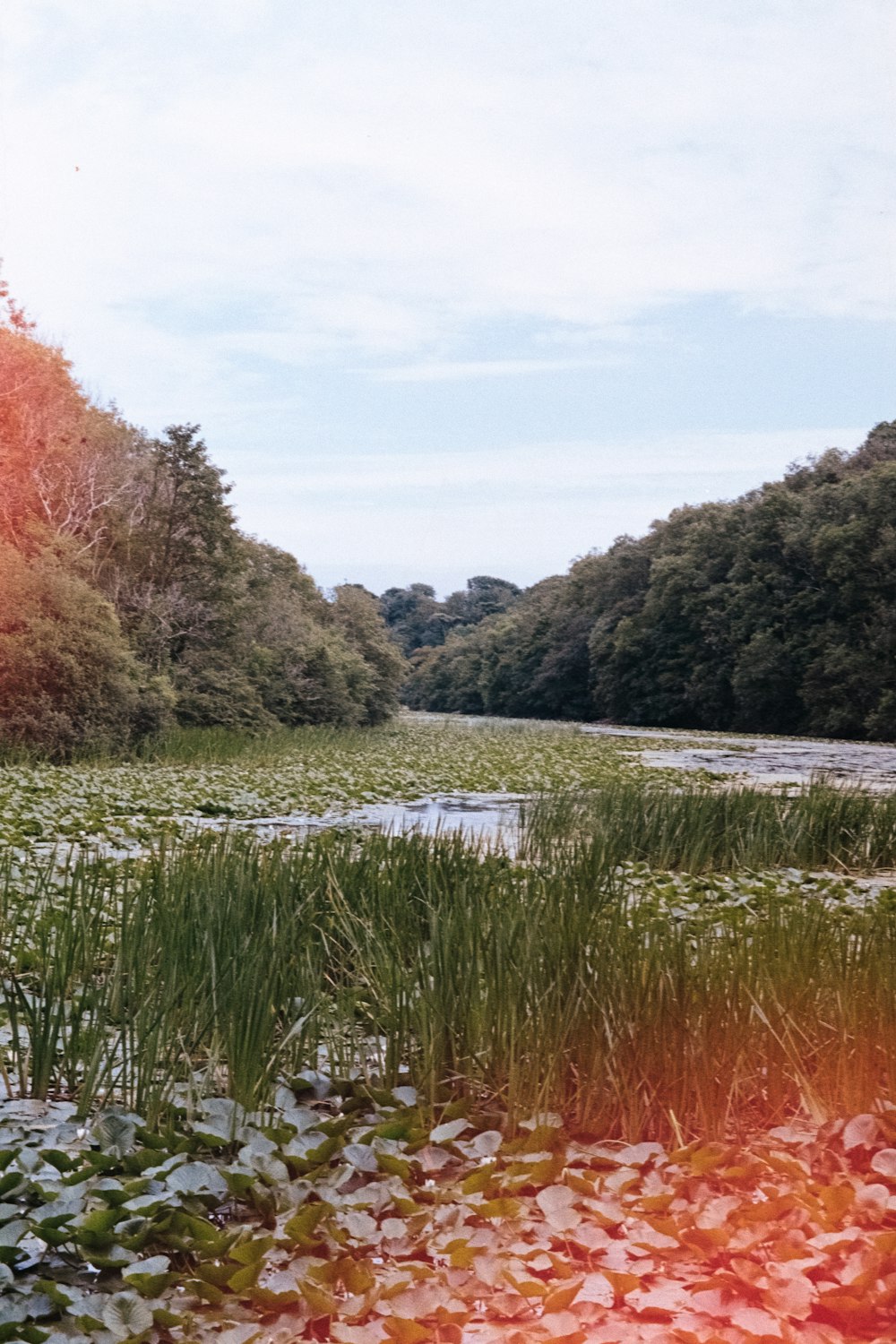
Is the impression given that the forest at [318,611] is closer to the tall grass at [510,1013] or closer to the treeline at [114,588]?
the treeline at [114,588]

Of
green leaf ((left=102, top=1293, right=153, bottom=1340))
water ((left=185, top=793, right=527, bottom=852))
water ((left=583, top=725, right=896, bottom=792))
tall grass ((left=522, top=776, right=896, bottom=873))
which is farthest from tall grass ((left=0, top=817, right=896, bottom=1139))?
water ((left=583, top=725, right=896, bottom=792))

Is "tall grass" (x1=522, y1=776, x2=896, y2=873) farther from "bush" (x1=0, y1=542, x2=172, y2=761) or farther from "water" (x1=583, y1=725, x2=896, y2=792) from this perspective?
"bush" (x1=0, y1=542, x2=172, y2=761)

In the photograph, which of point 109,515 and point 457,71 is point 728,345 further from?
point 109,515

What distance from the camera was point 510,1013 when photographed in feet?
9.86

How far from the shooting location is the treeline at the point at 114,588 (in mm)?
15453

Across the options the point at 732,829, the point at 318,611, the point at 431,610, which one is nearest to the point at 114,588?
the point at 318,611

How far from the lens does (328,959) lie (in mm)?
4141

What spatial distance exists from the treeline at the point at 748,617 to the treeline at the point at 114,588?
13.7 m

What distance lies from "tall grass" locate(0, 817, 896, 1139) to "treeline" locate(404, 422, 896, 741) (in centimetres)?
2663

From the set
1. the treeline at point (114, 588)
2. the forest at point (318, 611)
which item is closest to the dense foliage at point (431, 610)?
the forest at point (318, 611)

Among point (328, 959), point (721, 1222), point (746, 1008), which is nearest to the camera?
point (721, 1222)

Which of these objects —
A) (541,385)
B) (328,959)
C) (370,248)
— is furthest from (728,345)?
(328,959)

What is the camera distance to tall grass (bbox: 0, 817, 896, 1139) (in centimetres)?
295

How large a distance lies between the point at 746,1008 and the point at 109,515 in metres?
18.4
